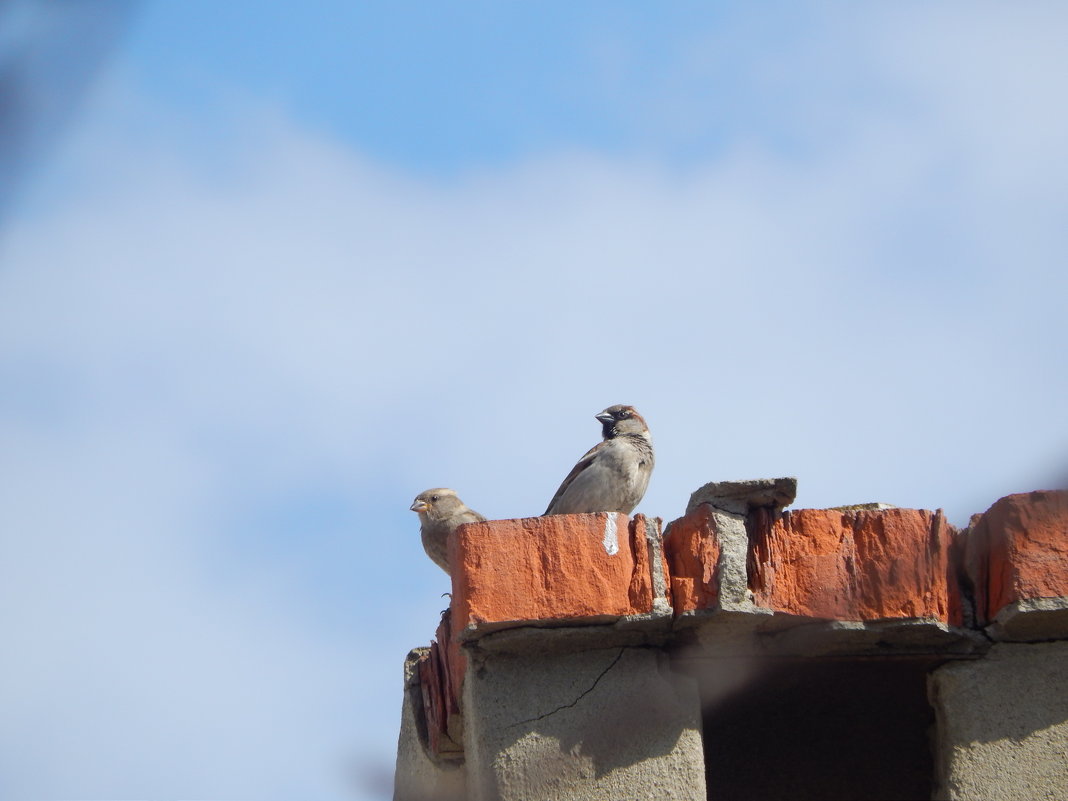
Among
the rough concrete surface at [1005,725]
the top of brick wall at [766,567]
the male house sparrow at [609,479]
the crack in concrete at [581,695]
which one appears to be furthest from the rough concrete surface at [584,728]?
the male house sparrow at [609,479]

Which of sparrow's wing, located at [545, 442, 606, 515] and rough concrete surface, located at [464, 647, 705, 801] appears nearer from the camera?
rough concrete surface, located at [464, 647, 705, 801]

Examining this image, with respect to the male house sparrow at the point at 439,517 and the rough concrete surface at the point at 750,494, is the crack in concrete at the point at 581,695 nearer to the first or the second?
the rough concrete surface at the point at 750,494

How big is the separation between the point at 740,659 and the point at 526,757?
0.69 meters

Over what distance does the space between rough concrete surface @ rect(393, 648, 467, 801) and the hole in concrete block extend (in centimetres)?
83

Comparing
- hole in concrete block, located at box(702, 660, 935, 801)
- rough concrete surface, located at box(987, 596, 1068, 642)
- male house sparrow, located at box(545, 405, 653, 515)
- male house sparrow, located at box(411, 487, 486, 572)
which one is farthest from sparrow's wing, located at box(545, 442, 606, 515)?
rough concrete surface, located at box(987, 596, 1068, 642)

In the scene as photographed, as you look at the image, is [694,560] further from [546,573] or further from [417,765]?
[417,765]

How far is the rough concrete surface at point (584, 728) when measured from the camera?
3.70m

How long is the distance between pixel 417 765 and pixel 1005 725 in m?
1.95

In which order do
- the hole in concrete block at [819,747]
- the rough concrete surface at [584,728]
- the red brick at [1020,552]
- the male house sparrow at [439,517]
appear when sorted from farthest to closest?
the male house sparrow at [439,517]
the hole in concrete block at [819,747]
the red brick at [1020,552]
the rough concrete surface at [584,728]

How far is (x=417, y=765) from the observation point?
484cm

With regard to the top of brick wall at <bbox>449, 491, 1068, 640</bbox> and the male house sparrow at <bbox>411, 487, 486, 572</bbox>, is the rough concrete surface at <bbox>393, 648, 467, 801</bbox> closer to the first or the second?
the top of brick wall at <bbox>449, 491, 1068, 640</bbox>

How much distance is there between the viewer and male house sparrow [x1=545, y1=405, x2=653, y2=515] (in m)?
6.00

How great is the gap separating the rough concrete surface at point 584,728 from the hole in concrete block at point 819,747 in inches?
29.7

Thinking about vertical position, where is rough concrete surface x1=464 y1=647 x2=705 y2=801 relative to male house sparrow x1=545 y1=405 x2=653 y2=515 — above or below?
below
